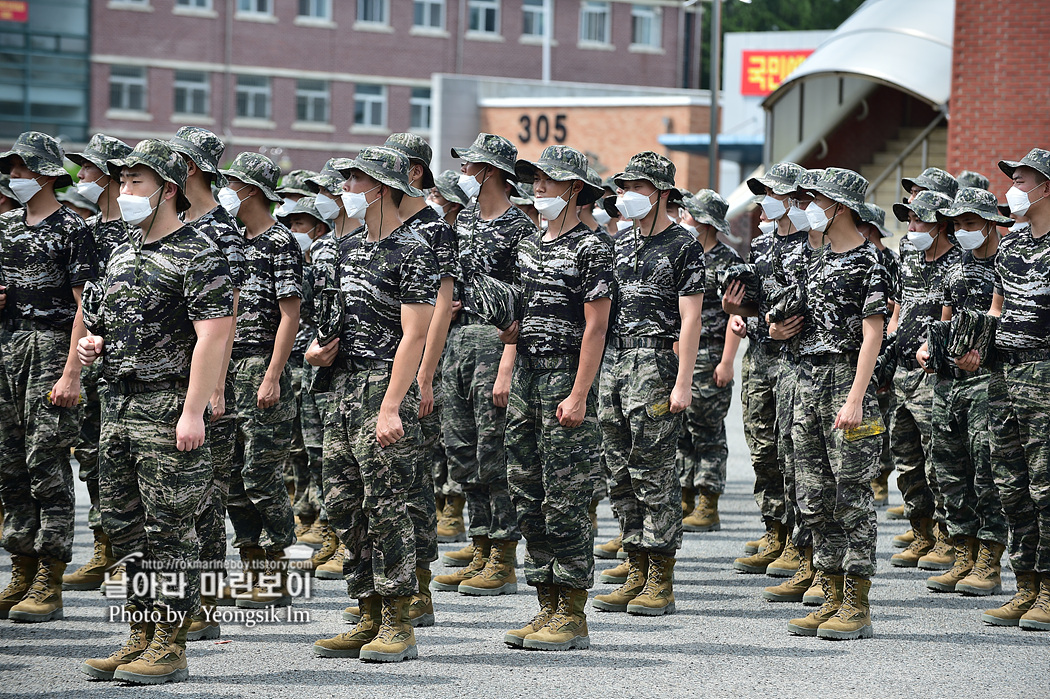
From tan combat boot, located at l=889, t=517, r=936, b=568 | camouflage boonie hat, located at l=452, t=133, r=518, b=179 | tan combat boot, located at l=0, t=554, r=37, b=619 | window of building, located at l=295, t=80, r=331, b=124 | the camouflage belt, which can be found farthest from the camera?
window of building, located at l=295, t=80, r=331, b=124

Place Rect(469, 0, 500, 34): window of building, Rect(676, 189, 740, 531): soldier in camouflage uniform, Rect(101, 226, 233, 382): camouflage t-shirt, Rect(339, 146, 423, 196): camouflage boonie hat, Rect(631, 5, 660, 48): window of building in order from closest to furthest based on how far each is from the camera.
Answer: Rect(101, 226, 233, 382): camouflage t-shirt
Rect(339, 146, 423, 196): camouflage boonie hat
Rect(676, 189, 740, 531): soldier in camouflage uniform
Rect(469, 0, 500, 34): window of building
Rect(631, 5, 660, 48): window of building

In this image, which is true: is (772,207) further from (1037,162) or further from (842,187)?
(1037,162)

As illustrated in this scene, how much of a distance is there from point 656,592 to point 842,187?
8.34ft

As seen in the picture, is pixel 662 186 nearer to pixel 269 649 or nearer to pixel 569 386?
pixel 569 386

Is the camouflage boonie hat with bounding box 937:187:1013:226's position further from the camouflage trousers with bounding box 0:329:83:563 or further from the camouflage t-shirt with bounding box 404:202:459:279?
the camouflage trousers with bounding box 0:329:83:563

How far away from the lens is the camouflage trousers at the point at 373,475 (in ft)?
21.0

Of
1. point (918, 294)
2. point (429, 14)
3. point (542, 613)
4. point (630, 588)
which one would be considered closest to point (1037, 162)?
point (918, 294)

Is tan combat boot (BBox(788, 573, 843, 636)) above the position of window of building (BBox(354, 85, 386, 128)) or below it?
below

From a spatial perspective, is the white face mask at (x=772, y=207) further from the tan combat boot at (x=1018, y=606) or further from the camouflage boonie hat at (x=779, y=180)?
the tan combat boot at (x=1018, y=606)

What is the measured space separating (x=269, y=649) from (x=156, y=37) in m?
43.3

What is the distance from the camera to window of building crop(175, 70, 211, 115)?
1849 inches

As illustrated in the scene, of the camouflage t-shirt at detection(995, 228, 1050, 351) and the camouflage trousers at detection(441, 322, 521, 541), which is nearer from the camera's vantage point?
the camouflage t-shirt at detection(995, 228, 1050, 351)

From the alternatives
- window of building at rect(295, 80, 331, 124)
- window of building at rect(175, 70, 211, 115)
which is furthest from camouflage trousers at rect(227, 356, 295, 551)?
window of building at rect(295, 80, 331, 124)

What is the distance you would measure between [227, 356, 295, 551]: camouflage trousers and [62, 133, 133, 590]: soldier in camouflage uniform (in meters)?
0.83
